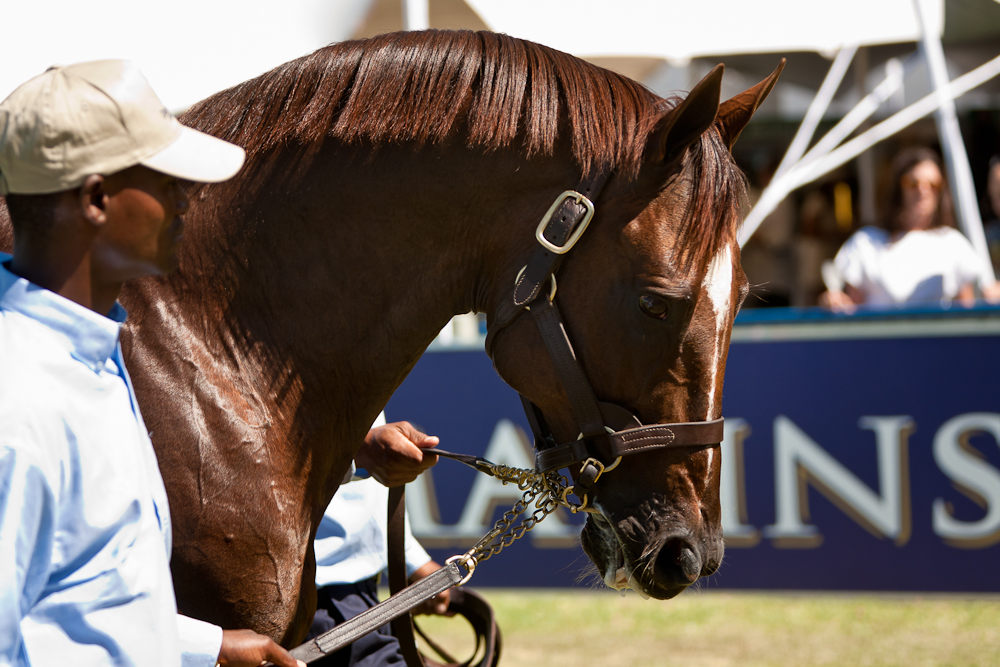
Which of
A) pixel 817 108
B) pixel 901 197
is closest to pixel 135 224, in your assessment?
pixel 901 197

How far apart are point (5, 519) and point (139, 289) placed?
0.77 metres

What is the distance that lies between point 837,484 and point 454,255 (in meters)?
3.62

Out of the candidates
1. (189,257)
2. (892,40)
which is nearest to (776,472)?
(892,40)

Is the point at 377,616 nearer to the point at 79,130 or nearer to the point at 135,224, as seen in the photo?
the point at 135,224

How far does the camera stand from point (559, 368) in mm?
1954

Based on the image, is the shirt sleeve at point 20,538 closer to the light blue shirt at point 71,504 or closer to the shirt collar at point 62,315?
the light blue shirt at point 71,504

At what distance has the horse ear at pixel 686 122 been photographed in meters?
1.89

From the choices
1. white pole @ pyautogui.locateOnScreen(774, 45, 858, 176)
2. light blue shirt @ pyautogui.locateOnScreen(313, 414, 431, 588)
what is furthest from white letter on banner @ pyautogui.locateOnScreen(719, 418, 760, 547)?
light blue shirt @ pyautogui.locateOnScreen(313, 414, 431, 588)

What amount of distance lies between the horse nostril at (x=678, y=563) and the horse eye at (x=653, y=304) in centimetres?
42

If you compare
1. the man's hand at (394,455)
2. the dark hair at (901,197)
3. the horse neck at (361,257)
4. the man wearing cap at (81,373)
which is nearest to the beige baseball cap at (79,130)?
the man wearing cap at (81,373)

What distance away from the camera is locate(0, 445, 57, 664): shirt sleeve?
1166 mm

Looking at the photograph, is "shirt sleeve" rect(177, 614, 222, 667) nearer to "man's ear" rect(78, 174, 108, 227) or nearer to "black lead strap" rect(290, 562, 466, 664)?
"black lead strap" rect(290, 562, 466, 664)

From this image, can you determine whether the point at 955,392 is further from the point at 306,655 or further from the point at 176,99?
the point at 176,99

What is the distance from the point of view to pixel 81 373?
4.22ft
